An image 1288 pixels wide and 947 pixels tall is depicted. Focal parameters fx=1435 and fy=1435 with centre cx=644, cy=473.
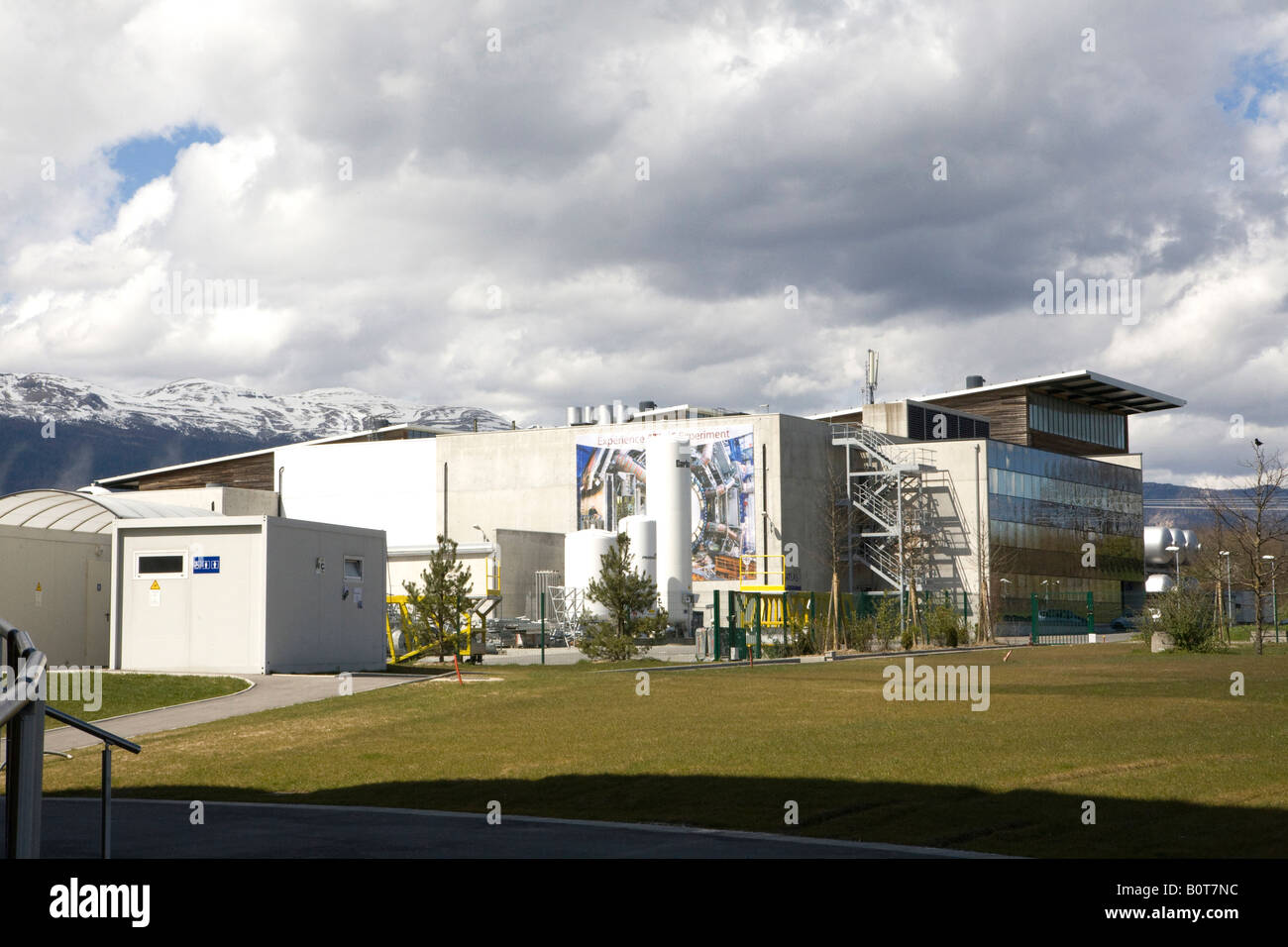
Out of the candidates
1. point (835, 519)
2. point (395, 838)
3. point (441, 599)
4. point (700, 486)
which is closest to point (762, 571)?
point (700, 486)

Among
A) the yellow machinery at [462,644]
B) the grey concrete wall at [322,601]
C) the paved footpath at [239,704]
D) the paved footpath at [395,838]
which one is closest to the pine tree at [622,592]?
the yellow machinery at [462,644]

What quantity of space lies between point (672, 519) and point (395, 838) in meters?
49.1

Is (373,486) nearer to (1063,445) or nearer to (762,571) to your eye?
(762,571)

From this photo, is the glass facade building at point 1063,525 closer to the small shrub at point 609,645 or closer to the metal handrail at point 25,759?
the small shrub at point 609,645

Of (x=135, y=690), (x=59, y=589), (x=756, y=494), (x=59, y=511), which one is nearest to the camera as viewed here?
(x=135, y=690)

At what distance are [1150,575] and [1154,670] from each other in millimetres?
77082

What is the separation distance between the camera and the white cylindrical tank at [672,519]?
192ft

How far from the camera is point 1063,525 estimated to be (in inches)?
3157

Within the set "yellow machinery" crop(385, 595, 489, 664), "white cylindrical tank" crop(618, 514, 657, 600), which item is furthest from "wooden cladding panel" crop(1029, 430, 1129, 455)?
"yellow machinery" crop(385, 595, 489, 664)

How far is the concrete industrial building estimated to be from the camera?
6931 cm

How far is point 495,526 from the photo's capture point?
250 feet

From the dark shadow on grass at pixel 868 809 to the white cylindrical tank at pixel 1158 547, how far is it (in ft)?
325

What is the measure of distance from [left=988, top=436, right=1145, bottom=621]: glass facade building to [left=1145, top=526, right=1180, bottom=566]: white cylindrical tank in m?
16.1
